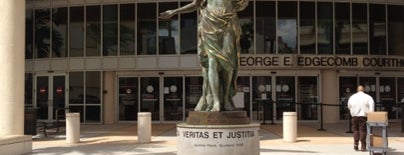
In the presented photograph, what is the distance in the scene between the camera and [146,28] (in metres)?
28.5

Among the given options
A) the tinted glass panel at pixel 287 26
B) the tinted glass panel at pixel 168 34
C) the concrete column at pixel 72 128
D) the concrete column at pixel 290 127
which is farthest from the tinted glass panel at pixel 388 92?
the concrete column at pixel 72 128

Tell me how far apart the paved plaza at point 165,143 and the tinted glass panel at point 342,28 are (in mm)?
5694

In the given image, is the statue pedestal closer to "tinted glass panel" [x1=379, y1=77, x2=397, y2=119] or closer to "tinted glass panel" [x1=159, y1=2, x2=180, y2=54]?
"tinted glass panel" [x1=159, y1=2, x2=180, y2=54]

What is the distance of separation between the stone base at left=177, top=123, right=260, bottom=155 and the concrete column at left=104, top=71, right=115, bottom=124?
18.5 metres

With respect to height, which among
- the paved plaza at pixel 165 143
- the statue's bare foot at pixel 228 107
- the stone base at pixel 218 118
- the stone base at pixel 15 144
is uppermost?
the statue's bare foot at pixel 228 107

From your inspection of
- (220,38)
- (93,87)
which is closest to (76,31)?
(93,87)

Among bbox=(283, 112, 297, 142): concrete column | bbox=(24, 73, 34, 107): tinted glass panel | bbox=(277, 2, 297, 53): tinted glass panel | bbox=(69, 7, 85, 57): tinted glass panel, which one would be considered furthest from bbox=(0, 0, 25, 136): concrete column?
bbox=(277, 2, 297, 53): tinted glass panel

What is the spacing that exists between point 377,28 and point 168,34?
33.2ft

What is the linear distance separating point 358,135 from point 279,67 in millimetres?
Result: 11617

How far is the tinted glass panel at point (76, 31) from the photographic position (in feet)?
96.0

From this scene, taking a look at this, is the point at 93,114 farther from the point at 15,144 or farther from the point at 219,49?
the point at 219,49

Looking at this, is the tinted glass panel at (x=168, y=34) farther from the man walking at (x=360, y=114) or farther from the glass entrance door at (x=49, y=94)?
the man walking at (x=360, y=114)

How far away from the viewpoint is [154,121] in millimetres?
28344

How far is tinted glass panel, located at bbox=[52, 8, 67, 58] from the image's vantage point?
97.1 feet
